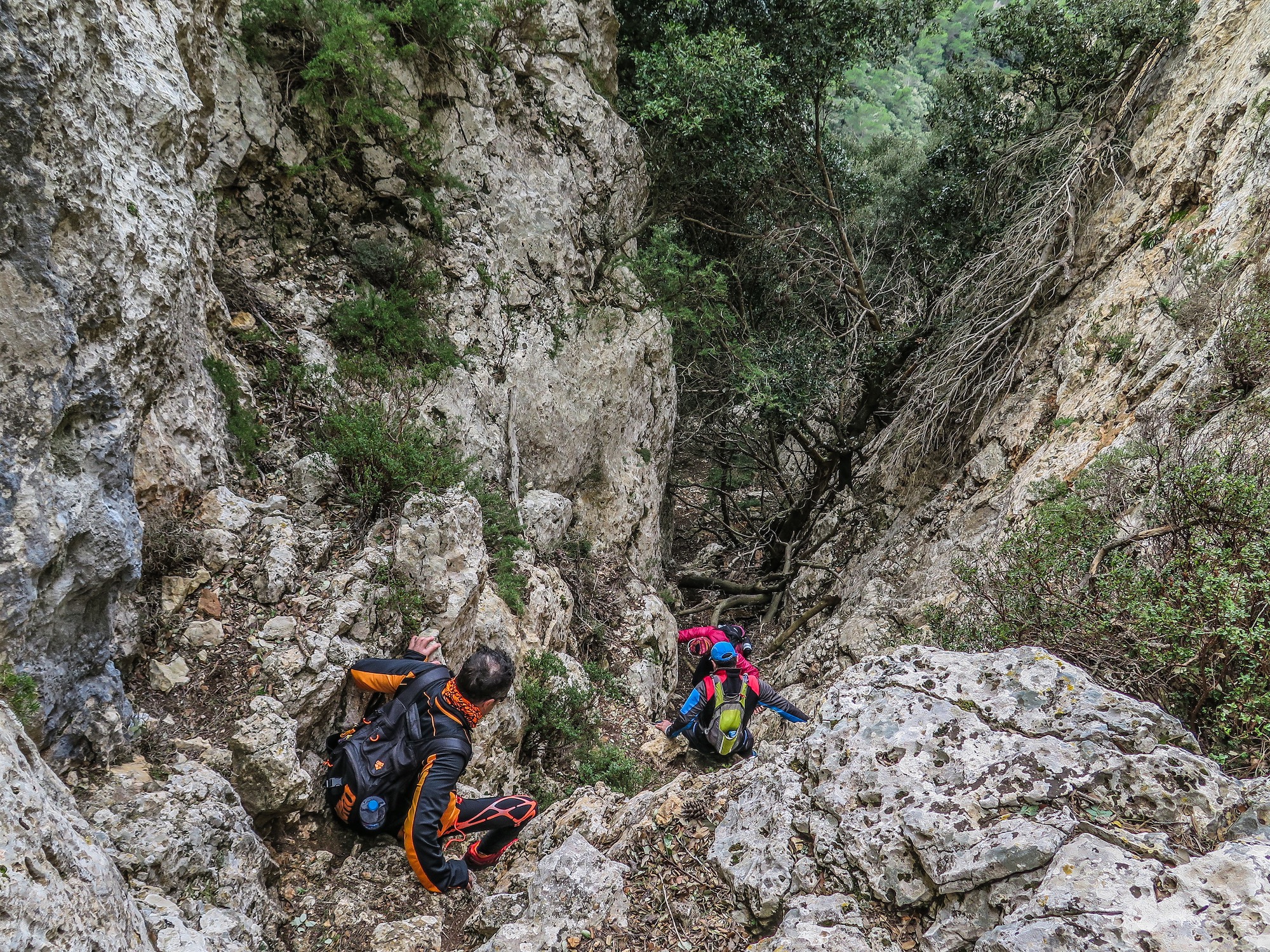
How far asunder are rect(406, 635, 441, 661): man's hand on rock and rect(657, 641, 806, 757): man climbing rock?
7.57 feet

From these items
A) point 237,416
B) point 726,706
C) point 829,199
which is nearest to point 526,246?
point 237,416

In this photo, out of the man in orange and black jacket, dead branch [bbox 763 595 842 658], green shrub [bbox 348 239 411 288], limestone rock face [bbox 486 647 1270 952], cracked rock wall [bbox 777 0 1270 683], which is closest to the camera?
limestone rock face [bbox 486 647 1270 952]

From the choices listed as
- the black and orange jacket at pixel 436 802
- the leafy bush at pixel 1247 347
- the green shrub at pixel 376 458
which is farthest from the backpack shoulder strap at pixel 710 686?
the leafy bush at pixel 1247 347

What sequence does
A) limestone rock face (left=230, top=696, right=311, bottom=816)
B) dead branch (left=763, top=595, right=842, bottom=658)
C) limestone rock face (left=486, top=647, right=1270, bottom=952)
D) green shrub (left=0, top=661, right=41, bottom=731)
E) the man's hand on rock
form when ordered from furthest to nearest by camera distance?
dead branch (left=763, top=595, right=842, bottom=658) → the man's hand on rock → limestone rock face (left=230, top=696, right=311, bottom=816) → green shrub (left=0, top=661, right=41, bottom=731) → limestone rock face (left=486, top=647, right=1270, bottom=952)

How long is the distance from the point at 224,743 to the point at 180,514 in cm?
160

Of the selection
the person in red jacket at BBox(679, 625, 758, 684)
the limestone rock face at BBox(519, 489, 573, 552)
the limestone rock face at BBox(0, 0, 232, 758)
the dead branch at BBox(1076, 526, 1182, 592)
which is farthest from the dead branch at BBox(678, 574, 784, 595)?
the limestone rock face at BBox(0, 0, 232, 758)

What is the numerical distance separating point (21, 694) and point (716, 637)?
4.55 m

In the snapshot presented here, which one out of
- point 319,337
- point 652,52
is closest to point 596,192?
point 652,52

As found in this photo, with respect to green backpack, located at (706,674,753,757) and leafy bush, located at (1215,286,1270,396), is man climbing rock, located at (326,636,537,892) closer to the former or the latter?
green backpack, located at (706,674,753,757)

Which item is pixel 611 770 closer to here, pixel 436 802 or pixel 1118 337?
pixel 436 802

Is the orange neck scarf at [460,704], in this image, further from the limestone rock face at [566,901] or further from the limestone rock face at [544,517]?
the limestone rock face at [544,517]

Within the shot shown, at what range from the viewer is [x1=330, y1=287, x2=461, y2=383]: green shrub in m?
6.13

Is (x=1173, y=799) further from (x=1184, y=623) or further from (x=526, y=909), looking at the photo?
(x=526, y=909)

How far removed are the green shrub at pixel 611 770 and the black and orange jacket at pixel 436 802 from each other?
200cm
